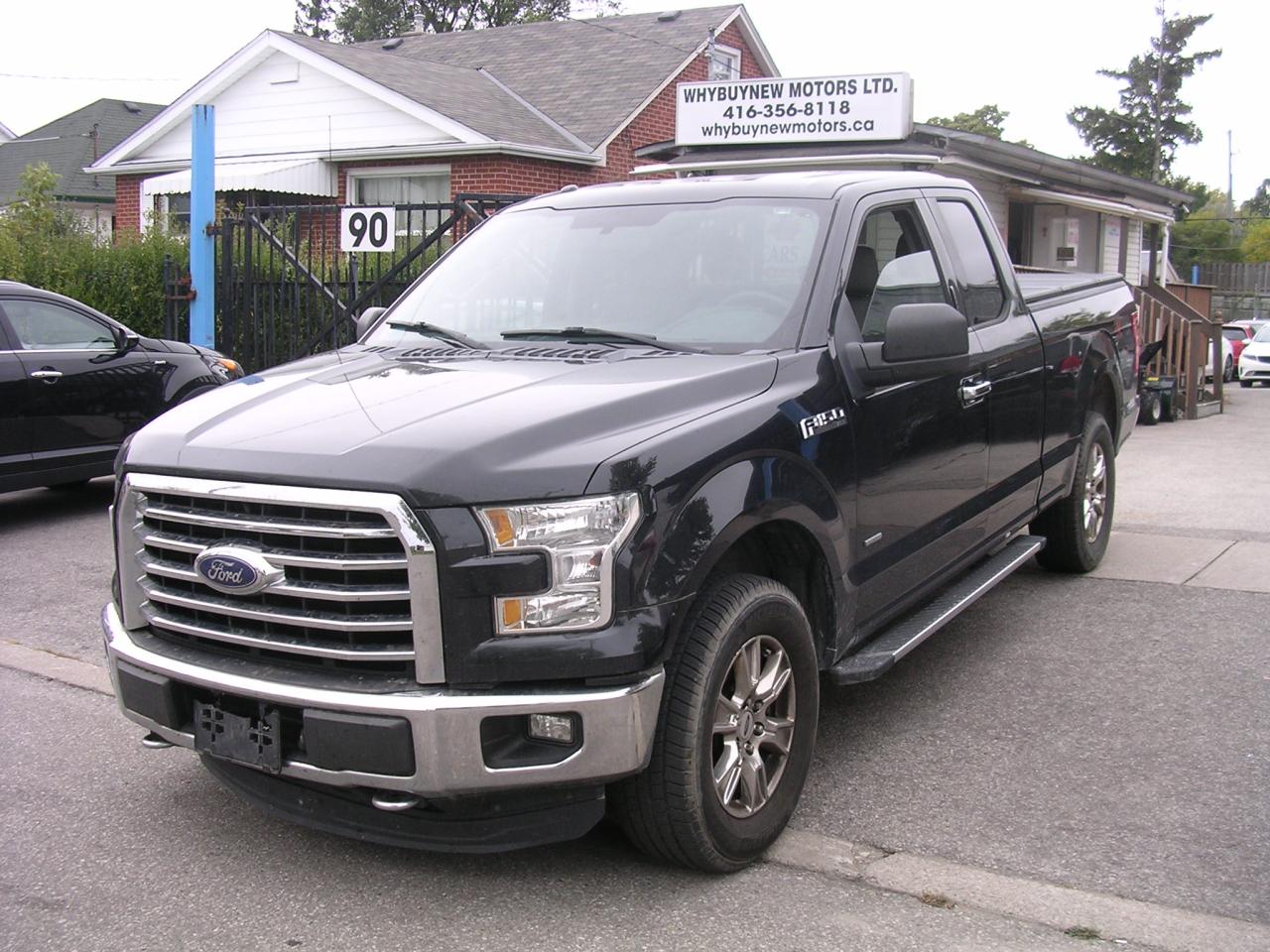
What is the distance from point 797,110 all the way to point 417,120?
6.73 metres

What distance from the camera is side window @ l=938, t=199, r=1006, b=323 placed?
541 cm

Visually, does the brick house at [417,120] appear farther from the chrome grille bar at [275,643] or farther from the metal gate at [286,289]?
the chrome grille bar at [275,643]

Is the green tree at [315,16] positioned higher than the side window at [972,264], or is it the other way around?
the green tree at [315,16]

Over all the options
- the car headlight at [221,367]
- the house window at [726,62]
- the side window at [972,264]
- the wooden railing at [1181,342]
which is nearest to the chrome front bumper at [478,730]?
the side window at [972,264]

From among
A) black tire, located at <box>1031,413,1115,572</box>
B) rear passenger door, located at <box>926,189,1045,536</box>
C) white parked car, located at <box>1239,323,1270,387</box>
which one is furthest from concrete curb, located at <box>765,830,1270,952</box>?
white parked car, located at <box>1239,323,1270,387</box>

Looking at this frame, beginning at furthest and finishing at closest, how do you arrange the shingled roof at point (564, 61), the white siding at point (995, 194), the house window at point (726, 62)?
the house window at point (726, 62), the shingled roof at point (564, 61), the white siding at point (995, 194)

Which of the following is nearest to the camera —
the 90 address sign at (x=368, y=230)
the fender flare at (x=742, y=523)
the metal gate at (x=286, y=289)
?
the fender flare at (x=742, y=523)

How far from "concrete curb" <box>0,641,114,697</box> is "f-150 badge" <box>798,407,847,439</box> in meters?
3.16

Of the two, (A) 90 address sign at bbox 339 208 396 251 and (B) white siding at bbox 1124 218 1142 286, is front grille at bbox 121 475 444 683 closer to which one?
(A) 90 address sign at bbox 339 208 396 251

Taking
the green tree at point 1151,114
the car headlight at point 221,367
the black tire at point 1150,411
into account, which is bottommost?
the black tire at point 1150,411

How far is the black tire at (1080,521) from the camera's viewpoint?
22.1 ft

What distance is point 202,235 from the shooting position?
43.0 ft

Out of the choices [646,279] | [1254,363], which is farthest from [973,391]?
[1254,363]

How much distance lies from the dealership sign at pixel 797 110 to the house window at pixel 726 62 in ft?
22.1
